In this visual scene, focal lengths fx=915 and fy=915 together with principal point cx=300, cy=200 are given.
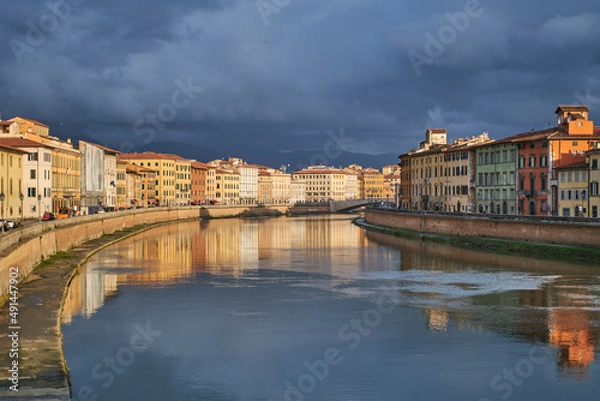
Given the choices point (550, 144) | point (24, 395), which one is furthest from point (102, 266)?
point (550, 144)

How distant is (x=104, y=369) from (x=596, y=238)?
35.4 m

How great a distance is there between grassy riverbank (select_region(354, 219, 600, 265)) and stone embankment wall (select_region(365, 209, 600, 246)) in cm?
66

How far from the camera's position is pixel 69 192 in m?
92.3

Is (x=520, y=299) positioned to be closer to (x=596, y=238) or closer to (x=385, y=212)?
(x=596, y=238)

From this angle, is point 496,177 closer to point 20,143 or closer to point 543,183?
point 543,183

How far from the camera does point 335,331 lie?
31156 mm

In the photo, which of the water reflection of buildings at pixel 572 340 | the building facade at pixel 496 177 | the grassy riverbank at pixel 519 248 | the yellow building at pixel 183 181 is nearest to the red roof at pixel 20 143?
the grassy riverbank at pixel 519 248

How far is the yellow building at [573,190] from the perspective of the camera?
221ft

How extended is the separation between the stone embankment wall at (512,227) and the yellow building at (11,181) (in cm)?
3371

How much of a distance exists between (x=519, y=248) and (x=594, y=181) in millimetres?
10370

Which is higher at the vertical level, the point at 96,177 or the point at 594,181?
the point at 96,177

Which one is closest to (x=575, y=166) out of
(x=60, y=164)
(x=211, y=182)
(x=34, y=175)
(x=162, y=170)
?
(x=34, y=175)

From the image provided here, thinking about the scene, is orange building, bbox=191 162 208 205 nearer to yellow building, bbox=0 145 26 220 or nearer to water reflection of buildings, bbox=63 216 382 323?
water reflection of buildings, bbox=63 216 382 323

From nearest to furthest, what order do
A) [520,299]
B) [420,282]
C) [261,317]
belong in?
[261,317] → [520,299] → [420,282]
